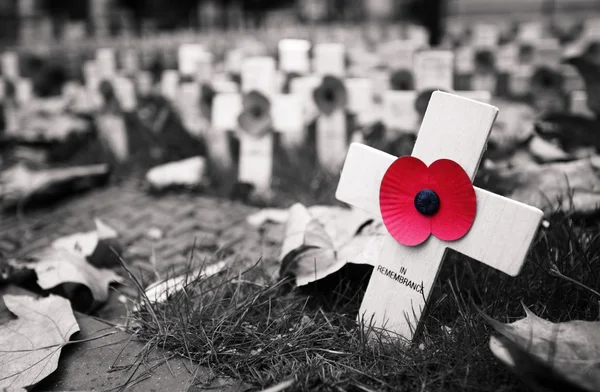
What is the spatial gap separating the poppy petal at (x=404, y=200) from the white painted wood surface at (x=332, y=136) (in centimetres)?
184

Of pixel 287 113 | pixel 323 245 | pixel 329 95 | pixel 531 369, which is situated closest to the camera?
pixel 531 369

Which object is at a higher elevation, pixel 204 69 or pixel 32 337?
pixel 204 69

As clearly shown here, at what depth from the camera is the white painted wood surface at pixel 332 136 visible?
11.6 feet

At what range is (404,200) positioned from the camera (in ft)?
5.41

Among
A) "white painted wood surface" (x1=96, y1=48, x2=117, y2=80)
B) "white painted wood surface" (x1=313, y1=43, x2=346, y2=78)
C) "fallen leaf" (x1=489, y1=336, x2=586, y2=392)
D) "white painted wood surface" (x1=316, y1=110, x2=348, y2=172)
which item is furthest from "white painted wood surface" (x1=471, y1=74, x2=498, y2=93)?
"fallen leaf" (x1=489, y1=336, x2=586, y2=392)

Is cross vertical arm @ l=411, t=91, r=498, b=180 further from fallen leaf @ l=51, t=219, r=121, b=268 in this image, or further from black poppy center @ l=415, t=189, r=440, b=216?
fallen leaf @ l=51, t=219, r=121, b=268

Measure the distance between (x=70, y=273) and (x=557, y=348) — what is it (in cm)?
160

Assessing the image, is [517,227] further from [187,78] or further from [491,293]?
[187,78]

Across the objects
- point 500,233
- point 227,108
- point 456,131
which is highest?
point 456,131

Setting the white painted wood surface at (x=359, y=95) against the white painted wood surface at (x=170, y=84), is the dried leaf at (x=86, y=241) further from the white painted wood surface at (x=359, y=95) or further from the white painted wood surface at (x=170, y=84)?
the white painted wood surface at (x=170, y=84)

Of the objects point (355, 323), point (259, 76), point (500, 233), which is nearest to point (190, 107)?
point (259, 76)

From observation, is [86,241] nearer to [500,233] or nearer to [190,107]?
[190,107]

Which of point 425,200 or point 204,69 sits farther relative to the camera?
point 204,69

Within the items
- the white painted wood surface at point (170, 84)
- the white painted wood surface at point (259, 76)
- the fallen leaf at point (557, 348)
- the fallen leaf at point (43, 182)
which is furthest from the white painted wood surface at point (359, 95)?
the fallen leaf at point (557, 348)
